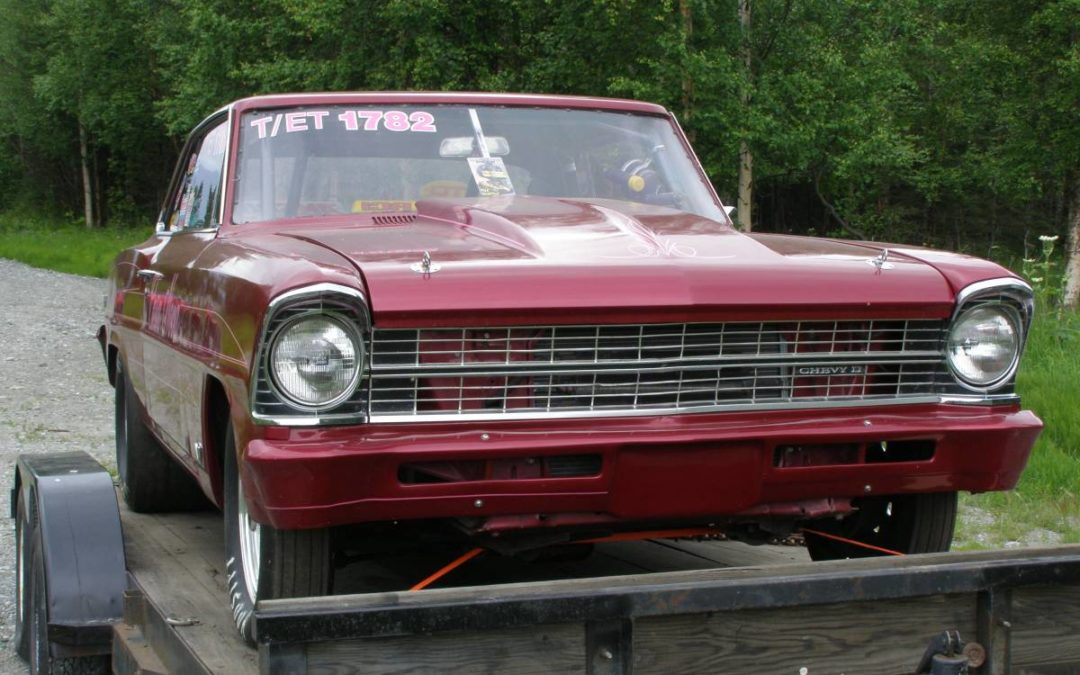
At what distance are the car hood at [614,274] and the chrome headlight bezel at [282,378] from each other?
0.08 m

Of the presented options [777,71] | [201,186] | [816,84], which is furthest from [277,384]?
[777,71]

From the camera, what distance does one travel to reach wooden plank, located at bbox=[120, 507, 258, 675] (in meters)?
2.99

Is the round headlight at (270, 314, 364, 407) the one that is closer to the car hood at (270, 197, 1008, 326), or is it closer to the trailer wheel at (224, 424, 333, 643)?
the car hood at (270, 197, 1008, 326)

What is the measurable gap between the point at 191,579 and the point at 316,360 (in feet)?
4.34

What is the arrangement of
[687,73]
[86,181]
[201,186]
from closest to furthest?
[201,186], [687,73], [86,181]

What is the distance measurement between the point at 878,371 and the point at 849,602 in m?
0.88

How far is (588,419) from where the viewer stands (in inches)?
114

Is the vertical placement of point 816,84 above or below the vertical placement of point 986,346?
above

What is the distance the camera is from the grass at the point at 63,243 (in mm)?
27547

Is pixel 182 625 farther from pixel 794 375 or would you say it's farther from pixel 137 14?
pixel 137 14

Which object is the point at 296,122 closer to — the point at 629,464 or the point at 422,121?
the point at 422,121

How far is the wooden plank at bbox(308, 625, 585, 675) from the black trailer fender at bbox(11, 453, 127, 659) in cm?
167

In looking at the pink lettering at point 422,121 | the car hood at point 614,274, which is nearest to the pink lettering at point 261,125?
the pink lettering at point 422,121

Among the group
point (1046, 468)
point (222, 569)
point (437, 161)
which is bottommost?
point (1046, 468)
